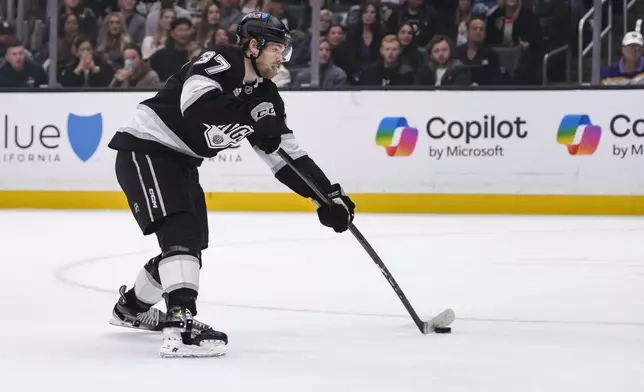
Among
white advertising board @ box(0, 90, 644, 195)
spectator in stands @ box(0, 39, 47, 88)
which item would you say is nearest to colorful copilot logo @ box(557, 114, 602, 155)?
white advertising board @ box(0, 90, 644, 195)

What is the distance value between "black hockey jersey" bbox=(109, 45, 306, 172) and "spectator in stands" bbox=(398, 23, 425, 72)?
19.3ft

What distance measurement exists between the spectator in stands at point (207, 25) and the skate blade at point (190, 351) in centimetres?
673

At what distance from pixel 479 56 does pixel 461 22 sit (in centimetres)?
31

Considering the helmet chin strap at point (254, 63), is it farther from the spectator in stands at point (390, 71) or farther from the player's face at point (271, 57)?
the spectator in stands at point (390, 71)

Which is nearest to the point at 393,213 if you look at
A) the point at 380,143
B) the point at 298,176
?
the point at 380,143

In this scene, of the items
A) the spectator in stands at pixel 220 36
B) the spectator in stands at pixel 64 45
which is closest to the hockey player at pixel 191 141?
the spectator in stands at pixel 220 36

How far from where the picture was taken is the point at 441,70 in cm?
950

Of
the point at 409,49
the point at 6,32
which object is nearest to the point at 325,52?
the point at 409,49

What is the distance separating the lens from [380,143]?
947cm

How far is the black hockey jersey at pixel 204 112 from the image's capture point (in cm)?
338

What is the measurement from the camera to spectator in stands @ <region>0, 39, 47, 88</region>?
9.85 m

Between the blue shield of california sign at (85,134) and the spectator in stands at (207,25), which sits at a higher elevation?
the spectator in stands at (207,25)

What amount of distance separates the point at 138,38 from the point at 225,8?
0.76 metres

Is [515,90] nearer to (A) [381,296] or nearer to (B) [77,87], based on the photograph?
(B) [77,87]
